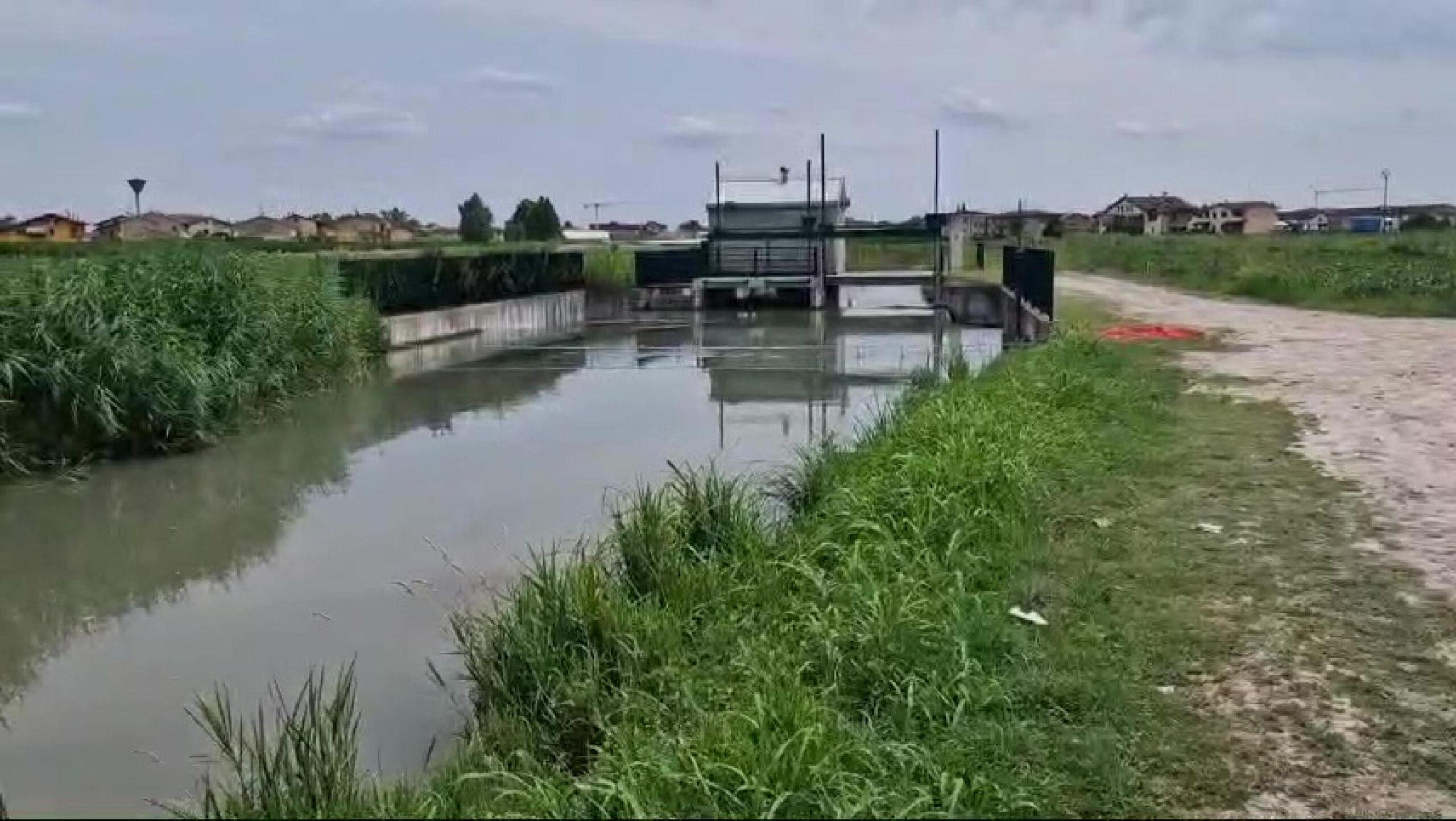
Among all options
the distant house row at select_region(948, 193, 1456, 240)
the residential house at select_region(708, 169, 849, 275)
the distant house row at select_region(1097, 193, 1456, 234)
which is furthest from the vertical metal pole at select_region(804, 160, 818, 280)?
the distant house row at select_region(1097, 193, 1456, 234)

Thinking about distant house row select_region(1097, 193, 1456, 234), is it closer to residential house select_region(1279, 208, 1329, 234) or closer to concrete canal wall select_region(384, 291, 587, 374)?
residential house select_region(1279, 208, 1329, 234)

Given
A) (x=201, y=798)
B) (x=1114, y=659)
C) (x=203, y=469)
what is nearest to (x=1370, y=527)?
(x=1114, y=659)

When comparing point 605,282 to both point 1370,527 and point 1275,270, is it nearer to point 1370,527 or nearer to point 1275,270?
point 1275,270

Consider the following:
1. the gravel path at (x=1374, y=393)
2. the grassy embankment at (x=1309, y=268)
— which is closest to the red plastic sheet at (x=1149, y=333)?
the gravel path at (x=1374, y=393)

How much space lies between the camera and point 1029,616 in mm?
4020

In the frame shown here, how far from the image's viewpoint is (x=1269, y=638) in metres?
3.82

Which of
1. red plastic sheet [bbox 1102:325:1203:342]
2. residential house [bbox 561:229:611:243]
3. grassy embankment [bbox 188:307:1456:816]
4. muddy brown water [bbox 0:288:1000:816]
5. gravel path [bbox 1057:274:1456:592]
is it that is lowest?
muddy brown water [bbox 0:288:1000:816]

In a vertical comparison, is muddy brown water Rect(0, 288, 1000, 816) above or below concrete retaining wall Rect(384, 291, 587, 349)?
A: below

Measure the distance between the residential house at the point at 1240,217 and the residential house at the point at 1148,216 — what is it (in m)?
1.17

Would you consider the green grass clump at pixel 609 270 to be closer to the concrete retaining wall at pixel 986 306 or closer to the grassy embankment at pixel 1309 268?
the concrete retaining wall at pixel 986 306

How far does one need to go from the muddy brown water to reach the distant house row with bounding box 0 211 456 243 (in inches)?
266

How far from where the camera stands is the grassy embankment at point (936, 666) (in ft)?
9.23

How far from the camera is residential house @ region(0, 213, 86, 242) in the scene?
83.0ft

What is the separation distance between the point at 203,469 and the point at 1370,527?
7.49 meters
